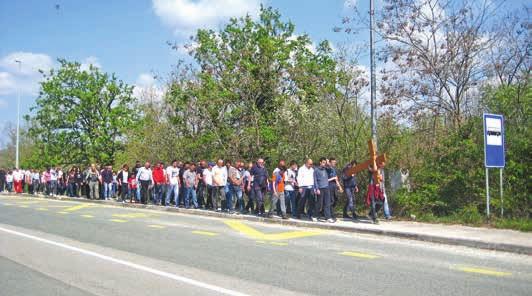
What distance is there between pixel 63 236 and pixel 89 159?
30.5m

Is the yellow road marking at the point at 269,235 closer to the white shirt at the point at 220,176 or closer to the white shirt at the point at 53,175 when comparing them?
the white shirt at the point at 220,176

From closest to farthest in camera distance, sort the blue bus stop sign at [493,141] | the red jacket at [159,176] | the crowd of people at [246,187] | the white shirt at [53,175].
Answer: the blue bus stop sign at [493,141] → the crowd of people at [246,187] → the red jacket at [159,176] → the white shirt at [53,175]

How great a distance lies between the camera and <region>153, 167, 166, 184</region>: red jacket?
2092 centimetres

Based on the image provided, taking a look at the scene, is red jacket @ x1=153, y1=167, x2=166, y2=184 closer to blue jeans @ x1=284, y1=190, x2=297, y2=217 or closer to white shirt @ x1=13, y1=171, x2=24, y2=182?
blue jeans @ x1=284, y1=190, x2=297, y2=217

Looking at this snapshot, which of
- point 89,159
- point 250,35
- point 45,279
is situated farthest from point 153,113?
point 45,279

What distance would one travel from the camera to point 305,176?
49.5 ft

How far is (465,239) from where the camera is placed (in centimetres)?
1062

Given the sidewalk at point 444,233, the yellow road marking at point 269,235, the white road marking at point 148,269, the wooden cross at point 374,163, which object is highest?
the wooden cross at point 374,163

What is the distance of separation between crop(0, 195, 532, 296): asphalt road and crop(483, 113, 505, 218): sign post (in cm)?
285

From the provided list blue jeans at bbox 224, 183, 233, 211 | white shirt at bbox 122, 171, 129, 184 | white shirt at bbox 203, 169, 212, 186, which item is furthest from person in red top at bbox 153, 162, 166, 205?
blue jeans at bbox 224, 183, 233, 211

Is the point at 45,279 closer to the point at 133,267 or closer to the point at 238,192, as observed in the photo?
the point at 133,267

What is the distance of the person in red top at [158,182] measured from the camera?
825 inches

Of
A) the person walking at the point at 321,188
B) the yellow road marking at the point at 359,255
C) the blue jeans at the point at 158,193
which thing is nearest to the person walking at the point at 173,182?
the blue jeans at the point at 158,193

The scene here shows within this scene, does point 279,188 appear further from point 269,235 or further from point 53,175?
point 53,175
